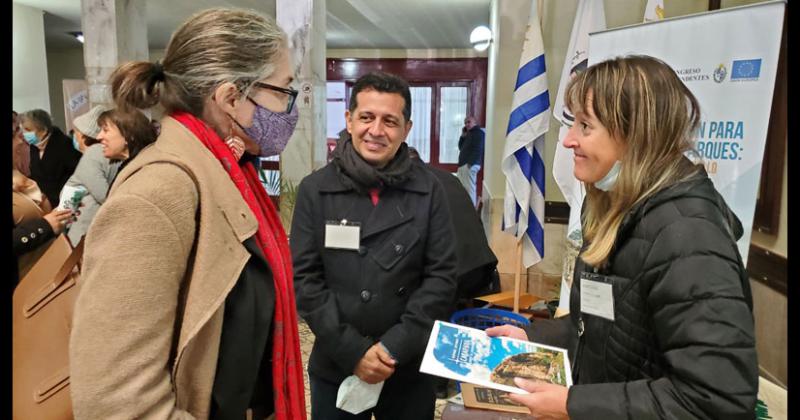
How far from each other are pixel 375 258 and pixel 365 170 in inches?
11.6

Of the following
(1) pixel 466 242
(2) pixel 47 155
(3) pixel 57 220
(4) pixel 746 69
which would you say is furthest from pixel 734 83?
(2) pixel 47 155

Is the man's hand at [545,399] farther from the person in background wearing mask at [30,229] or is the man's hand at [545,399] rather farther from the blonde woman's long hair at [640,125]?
the person in background wearing mask at [30,229]

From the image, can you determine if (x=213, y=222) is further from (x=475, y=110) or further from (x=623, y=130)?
(x=475, y=110)

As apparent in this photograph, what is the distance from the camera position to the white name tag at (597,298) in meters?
1.01

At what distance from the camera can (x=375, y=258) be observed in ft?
5.29

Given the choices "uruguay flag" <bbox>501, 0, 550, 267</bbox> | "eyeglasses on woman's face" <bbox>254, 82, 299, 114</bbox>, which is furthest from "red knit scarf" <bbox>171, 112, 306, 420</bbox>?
"uruguay flag" <bbox>501, 0, 550, 267</bbox>

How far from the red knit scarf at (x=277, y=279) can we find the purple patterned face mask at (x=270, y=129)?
76 millimetres

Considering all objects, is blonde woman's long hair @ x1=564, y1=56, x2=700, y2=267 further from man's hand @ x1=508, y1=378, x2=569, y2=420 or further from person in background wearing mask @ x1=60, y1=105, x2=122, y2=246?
person in background wearing mask @ x1=60, y1=105, x2=122, y2=246

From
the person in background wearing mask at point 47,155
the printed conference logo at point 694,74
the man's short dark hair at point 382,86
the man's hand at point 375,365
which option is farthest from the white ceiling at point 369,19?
the man's hand at point 375,365

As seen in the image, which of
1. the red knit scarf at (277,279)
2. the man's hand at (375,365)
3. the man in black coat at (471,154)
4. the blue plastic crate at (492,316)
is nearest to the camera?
the red knit scarf at (277,279)

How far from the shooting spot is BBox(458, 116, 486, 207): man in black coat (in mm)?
7240

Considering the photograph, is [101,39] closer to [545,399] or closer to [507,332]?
[507,332]

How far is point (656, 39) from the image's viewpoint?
8.13 ft

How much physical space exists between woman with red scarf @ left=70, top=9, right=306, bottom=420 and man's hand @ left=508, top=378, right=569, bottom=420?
0.50m
